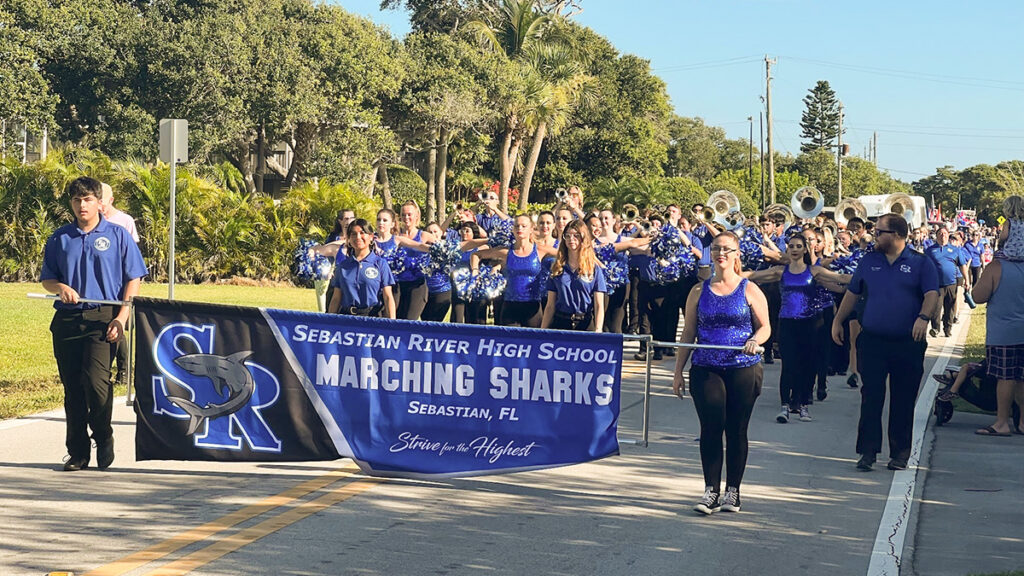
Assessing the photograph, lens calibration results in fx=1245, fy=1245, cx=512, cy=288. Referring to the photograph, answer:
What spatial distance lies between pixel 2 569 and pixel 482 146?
151 ft

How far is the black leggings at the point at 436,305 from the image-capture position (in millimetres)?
14797

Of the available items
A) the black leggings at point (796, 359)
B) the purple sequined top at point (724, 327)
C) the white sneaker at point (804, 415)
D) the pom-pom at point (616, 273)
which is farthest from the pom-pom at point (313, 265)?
the purple sequined top at point (724, 327)

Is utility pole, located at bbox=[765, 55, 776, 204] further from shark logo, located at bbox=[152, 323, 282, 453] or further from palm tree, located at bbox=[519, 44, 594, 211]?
shark logo, located at bbox=[152, 323, 282, 453]

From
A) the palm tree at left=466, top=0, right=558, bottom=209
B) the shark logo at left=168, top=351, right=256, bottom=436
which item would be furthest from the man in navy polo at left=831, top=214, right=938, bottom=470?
the palm tree at left=466, top=0, right=558, bottom=209

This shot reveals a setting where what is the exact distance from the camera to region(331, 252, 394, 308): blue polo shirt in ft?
36.1

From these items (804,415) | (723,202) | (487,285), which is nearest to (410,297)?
(487,285)

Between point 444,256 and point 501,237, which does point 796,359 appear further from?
point 444,256

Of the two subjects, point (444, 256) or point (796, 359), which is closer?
point (796, 359)

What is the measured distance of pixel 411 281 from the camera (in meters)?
14.3

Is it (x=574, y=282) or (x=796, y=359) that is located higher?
(x=574, y=282)

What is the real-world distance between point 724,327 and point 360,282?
4.08m

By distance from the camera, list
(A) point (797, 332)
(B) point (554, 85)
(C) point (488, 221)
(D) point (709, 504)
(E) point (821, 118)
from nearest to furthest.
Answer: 1. (D) point (709, 504)
2. (A) point (797, 332)
3. (C) point (488, 221)
4. (B) point (554, 85)
5. (E) point (821, 118)

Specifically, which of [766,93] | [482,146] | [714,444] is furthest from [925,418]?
[766,93]

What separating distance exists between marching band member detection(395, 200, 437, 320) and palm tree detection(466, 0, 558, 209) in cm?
3511
